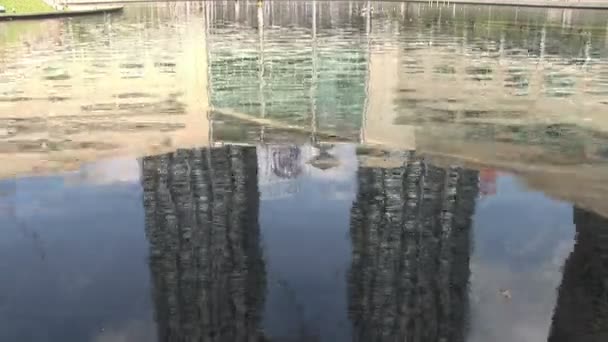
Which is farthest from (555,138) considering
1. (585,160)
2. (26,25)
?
(26,25)

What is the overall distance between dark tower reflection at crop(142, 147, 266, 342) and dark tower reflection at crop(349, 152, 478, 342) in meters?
0.86

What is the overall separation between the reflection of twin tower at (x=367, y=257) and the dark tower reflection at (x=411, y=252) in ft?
0.03

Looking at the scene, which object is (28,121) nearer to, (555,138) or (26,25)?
(555,138)

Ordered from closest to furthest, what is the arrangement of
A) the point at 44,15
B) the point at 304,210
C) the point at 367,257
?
the point at 367,257 → the point at 304,210 → the point at 44,15

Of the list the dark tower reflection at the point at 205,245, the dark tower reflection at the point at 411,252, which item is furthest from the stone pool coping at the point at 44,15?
the dark tower reflection at the point at 411,252

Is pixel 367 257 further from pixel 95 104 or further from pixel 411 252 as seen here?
pixel 95 104

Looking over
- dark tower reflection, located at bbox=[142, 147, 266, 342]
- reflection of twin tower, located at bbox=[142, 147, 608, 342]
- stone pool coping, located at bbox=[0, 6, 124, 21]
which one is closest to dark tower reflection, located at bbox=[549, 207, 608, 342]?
reflection of twin tower, located at bbox=[142, 147, 608, 342]

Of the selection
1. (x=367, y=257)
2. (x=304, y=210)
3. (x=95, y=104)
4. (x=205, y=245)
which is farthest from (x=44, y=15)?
(x=367, y=257)

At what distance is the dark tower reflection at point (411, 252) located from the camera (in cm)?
448

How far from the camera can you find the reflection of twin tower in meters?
4.47

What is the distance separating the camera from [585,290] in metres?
4.98

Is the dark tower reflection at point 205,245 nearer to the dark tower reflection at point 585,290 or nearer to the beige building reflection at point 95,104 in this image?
the beige building reflection at point 95,104

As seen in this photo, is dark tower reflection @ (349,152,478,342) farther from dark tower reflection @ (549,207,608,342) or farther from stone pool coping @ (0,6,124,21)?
stone pool coping @ (0,6,124,21)

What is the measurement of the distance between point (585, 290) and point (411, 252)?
1.45m
